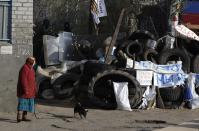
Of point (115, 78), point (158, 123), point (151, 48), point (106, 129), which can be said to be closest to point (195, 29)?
point (151, 48)

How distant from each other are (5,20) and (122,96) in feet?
13.7

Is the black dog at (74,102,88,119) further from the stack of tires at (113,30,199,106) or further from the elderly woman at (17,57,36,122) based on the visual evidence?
the stack of tires at (113,30,199,106)

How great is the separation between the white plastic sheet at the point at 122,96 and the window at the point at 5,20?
12.0ft

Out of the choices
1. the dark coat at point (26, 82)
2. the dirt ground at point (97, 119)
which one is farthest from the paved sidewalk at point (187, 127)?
the dark coat at point (26, 82)

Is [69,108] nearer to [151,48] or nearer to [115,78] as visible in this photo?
[115,78]

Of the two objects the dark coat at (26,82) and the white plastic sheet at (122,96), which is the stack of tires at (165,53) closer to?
the white plastic sheet at (122,96)

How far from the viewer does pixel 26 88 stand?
45.3 feet

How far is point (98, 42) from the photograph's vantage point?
26.4 m

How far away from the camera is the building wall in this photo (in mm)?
15281

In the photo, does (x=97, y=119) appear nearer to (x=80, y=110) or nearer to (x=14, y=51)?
(x=80, y=110)

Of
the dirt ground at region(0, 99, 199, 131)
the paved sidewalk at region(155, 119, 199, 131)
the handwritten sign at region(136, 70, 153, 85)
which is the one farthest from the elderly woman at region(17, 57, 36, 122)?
the handwritten sign at region(136, 70, 153, 85)

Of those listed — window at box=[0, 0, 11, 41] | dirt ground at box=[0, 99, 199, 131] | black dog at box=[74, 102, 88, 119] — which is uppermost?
window at box=[0, 0, 11, 41]

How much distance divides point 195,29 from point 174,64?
6.40 meters

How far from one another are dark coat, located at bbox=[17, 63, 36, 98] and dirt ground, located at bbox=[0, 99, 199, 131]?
719mm
